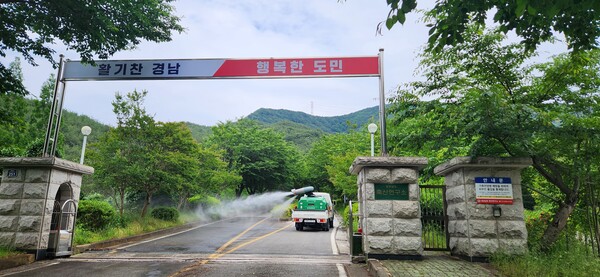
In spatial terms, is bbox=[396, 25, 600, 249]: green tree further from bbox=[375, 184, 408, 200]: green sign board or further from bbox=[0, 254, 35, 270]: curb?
bbox=[0, 254, 35, 270]: curb

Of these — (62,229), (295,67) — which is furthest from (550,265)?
(62,229)

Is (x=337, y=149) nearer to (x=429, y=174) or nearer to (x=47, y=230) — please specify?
(x=429, y=174)

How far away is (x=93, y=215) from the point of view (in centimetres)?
1398

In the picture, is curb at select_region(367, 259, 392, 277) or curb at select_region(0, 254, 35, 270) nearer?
curb at select_region(367, 259, 392, 277)

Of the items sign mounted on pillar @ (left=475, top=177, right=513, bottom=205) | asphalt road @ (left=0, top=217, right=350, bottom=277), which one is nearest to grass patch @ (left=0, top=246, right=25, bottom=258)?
asphalt road @ (left=0, top=217, right=350, bottom=277)

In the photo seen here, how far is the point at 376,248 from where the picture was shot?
8688mm

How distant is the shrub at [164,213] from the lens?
20.4 meters

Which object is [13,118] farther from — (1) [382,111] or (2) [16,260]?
(1) [382,111]

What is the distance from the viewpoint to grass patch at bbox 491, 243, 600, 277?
6418 mm

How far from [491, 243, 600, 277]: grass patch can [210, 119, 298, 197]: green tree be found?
1370 inches

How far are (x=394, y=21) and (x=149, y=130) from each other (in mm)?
15490

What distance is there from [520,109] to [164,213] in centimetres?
1833

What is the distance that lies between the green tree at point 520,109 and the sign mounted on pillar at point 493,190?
2.44ft

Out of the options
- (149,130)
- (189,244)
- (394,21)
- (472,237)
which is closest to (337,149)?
(149,130)
